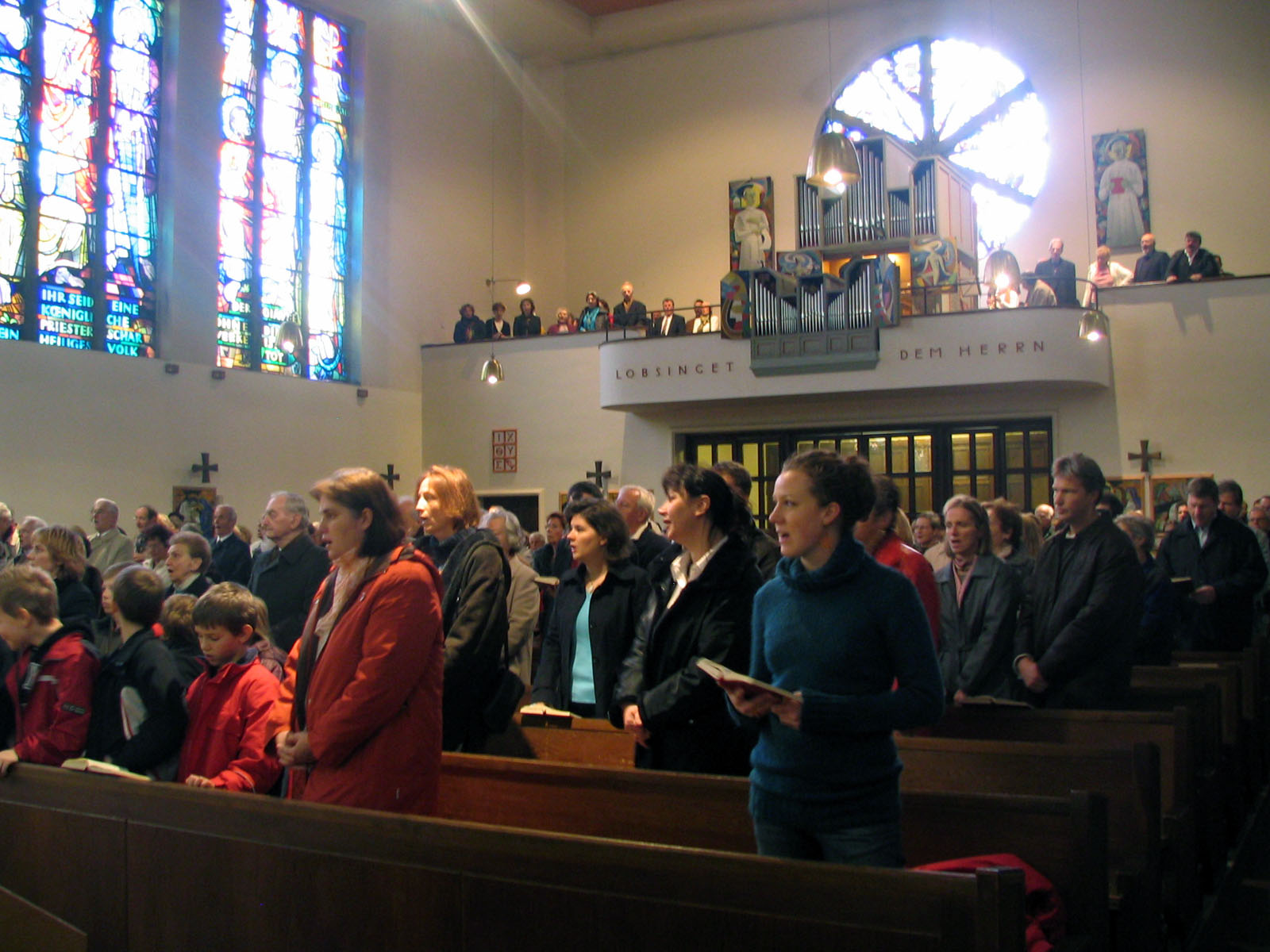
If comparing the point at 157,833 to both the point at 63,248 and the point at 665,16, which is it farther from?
the point at 665,16

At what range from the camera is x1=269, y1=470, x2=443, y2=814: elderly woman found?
281cm

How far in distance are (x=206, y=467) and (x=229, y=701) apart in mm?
10685

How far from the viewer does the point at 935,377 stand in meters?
13.5

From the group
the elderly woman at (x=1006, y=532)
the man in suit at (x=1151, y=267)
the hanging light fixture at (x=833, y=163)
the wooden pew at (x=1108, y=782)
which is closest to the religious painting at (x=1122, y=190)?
the man in suit at (x=1151, y=267)

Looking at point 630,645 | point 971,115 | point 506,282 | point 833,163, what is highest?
point 971,115

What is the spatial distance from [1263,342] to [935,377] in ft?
10.7

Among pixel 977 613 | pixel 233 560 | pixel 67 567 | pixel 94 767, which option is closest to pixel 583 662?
pixel 977 613

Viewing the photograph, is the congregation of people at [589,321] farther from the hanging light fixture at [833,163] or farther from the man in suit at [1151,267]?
the hanging light fixture at [833,163]

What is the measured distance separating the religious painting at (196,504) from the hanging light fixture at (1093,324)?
915 cm

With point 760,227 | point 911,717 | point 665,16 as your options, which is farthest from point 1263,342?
point 911,717

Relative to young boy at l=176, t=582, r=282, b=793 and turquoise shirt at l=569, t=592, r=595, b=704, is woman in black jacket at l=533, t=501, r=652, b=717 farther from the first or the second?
young boy at l=176, t=582, r=282, b=793

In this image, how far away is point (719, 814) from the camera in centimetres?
305

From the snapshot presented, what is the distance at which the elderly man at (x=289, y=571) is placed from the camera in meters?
6.09

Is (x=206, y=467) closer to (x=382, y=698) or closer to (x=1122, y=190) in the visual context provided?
(x=1122, y=190)
